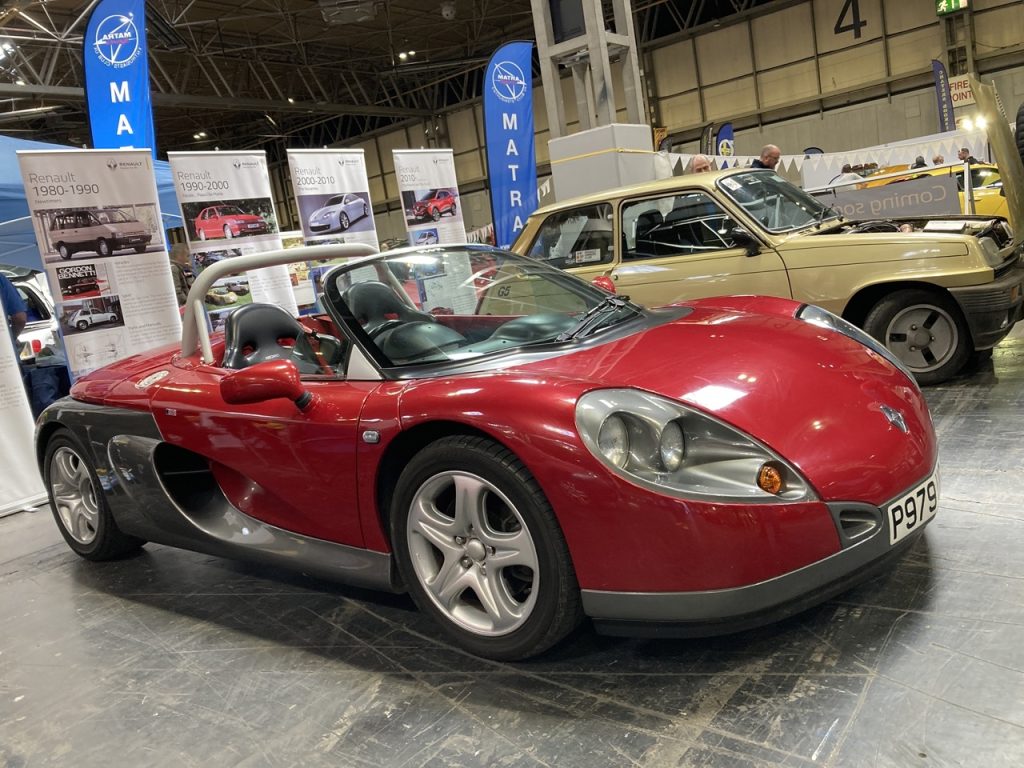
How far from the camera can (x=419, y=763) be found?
6.61 ft

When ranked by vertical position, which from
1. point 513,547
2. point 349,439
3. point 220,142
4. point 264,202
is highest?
point 220,142

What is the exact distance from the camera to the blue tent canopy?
25.7 ft

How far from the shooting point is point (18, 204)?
8.07m

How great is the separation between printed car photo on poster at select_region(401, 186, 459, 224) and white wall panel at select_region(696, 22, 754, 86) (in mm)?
16226

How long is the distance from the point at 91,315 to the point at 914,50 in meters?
20.5

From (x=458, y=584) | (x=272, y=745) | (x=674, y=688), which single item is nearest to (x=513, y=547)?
(x=458, y=584)

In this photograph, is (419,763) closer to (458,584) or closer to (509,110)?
(458,584)

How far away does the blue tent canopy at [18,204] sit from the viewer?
25.7 feet

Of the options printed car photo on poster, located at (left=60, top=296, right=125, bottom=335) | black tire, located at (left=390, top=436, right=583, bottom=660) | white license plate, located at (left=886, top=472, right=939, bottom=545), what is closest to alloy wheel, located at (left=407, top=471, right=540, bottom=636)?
black tire, located at (left=390, top=436, right=583, bottom=660)

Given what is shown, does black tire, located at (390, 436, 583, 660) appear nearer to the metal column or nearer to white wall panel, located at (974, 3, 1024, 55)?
the metal column

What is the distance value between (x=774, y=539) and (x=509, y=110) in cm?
866

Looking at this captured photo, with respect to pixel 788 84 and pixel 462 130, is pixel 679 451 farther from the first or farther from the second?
pixel 462 130

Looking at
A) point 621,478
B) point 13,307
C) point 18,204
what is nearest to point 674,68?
point 18,204

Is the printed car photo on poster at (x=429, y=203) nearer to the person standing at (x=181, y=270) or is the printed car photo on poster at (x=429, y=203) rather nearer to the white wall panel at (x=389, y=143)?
A: the person standing at (x=181, y=270)
